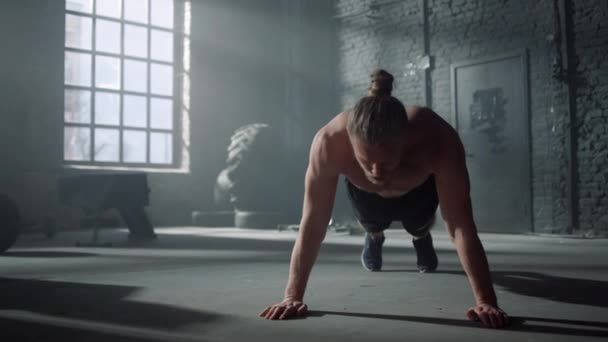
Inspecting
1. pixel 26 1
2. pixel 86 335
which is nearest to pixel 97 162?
pixel 26 1

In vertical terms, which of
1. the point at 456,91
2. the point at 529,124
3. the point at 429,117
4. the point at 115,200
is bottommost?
the point at 115,200

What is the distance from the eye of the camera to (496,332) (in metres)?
1.60

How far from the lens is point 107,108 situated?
320 inches

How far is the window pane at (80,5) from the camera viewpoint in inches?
310

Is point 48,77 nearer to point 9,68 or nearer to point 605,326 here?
point 9,68

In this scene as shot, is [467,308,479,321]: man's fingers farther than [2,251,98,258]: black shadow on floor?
No

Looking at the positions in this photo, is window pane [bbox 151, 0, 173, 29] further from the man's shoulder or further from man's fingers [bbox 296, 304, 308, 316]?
man's fingers [bbox 296, 304, 308, 316]

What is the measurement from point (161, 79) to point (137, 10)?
3.37 ft

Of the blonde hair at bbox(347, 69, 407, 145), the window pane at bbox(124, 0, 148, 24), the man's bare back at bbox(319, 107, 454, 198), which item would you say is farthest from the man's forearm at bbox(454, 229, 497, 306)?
the window pane at bbox(124, 0, 148, 24)

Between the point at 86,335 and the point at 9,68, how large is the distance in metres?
6.47

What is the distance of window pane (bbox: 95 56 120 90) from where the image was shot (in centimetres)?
809

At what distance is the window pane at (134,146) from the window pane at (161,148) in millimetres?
152

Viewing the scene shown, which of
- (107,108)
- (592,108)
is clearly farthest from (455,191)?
(107,108)

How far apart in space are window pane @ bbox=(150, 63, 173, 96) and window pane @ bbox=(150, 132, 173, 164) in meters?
0.64
